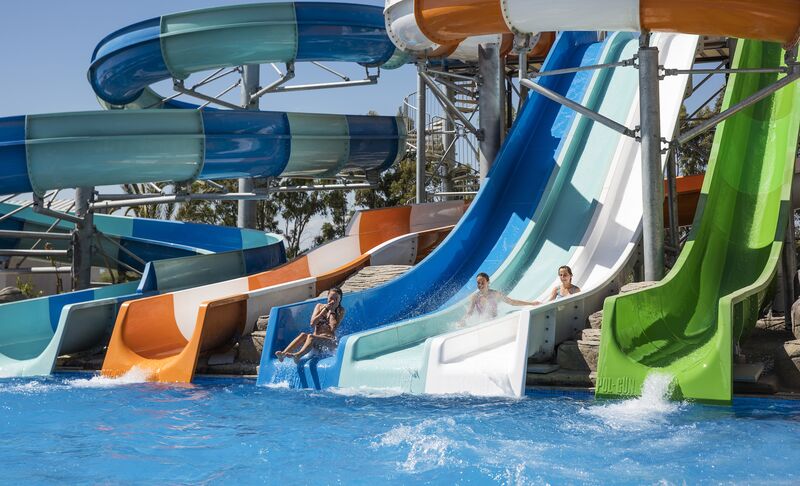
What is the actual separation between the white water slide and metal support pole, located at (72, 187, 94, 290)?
5.77 metres

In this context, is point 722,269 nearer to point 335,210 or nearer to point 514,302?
point 514,302

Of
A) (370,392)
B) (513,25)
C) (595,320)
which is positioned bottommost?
(370,392)

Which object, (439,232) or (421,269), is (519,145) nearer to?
(439,232)

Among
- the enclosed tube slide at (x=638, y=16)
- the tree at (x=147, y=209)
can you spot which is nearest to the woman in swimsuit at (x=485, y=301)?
the enclosed tube slide at (x=638, y=16)

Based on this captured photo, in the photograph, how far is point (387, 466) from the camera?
4582 mm

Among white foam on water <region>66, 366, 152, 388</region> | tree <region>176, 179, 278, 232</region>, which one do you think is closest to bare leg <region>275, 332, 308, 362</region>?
white foam on water <region>66, 366, 152, 388</region>

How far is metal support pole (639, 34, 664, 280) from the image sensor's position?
7230 millimetres

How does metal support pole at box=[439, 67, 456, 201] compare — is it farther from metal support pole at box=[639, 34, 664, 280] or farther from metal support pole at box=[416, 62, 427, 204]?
metal support pole at box=[639, 34, 664, 280]

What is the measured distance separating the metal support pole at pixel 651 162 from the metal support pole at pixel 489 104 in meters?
3.53

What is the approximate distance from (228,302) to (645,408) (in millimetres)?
4180

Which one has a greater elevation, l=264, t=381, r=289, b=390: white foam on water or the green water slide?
the green water slide

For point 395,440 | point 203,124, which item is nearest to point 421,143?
point 203,124

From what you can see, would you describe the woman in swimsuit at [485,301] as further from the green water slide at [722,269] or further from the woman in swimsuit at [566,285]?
the green water slide at [722,269]

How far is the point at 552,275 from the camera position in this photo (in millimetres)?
8422
